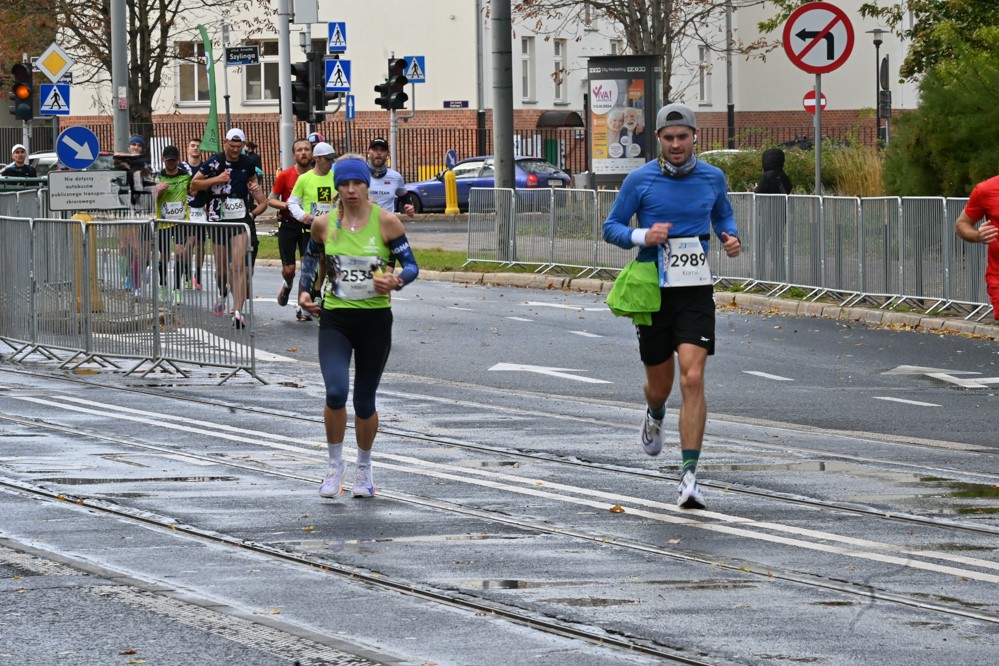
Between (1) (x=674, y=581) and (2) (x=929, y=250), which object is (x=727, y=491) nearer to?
(1) (x=674, y=581)

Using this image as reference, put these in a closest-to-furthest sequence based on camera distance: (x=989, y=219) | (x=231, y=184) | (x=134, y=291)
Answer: (x=989, y=219), (x=134, y=291), (x=231, y=184)

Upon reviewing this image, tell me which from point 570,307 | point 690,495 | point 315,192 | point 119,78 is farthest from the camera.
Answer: point 119,78

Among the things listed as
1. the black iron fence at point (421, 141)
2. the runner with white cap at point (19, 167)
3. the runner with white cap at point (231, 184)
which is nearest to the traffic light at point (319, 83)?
the runner with white cap at point (19, 167)

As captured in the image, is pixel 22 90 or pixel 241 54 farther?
pixel 241 54

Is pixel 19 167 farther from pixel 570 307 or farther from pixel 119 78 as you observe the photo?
pixel 570 307

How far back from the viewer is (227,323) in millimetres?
15719

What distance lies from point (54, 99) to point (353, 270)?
877 inches

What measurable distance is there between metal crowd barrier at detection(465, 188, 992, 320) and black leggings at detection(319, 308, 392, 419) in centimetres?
1075

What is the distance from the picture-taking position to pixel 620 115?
1191 inches

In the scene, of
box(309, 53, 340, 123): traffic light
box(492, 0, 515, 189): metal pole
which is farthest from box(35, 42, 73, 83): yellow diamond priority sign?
box(492, 0, 515, 189): metal pole

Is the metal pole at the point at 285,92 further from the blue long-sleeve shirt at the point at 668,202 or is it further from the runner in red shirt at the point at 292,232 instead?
the blue long-sleeve shirt at the point at 668,202

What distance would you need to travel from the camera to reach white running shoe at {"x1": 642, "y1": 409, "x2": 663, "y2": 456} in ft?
35.0

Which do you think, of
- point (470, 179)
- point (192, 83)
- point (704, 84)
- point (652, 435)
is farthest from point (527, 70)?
point (652, 435)

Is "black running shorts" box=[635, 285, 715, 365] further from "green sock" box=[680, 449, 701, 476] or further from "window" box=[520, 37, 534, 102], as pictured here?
"window" box=[520, 37, 534, 102]
